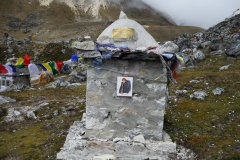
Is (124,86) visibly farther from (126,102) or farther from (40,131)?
(40,131)

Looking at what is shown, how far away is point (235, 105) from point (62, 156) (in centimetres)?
955

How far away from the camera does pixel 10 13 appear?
12925cm

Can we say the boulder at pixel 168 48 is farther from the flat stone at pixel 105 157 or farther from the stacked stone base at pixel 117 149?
the flat stone at pixel 105 157

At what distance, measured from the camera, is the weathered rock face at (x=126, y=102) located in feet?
28.9

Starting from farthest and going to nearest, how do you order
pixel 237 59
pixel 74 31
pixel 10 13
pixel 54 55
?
pixel 10 13, pixel 74 31, pixel 54 55, pixel 237 59

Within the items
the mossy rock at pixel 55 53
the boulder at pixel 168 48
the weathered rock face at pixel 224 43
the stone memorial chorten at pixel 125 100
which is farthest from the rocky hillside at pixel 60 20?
the boulder at pixel 168 48

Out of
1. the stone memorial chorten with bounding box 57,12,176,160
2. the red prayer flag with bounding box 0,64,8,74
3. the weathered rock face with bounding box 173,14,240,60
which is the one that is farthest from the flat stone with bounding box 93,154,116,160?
the weathered rock face with bounding box 173,14,240,60

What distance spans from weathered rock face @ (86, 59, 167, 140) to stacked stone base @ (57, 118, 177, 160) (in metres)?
0.31

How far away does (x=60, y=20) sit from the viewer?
439 feet

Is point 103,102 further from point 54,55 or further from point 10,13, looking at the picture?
point 10,13

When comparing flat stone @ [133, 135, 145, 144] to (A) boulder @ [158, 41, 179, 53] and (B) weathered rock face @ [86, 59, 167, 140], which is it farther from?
(A) boulder @ [158, 41, 179, 53]

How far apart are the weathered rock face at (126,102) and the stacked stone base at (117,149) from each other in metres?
0.31

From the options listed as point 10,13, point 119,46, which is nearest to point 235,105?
point 119,46

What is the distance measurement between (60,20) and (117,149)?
13181 centimetres
